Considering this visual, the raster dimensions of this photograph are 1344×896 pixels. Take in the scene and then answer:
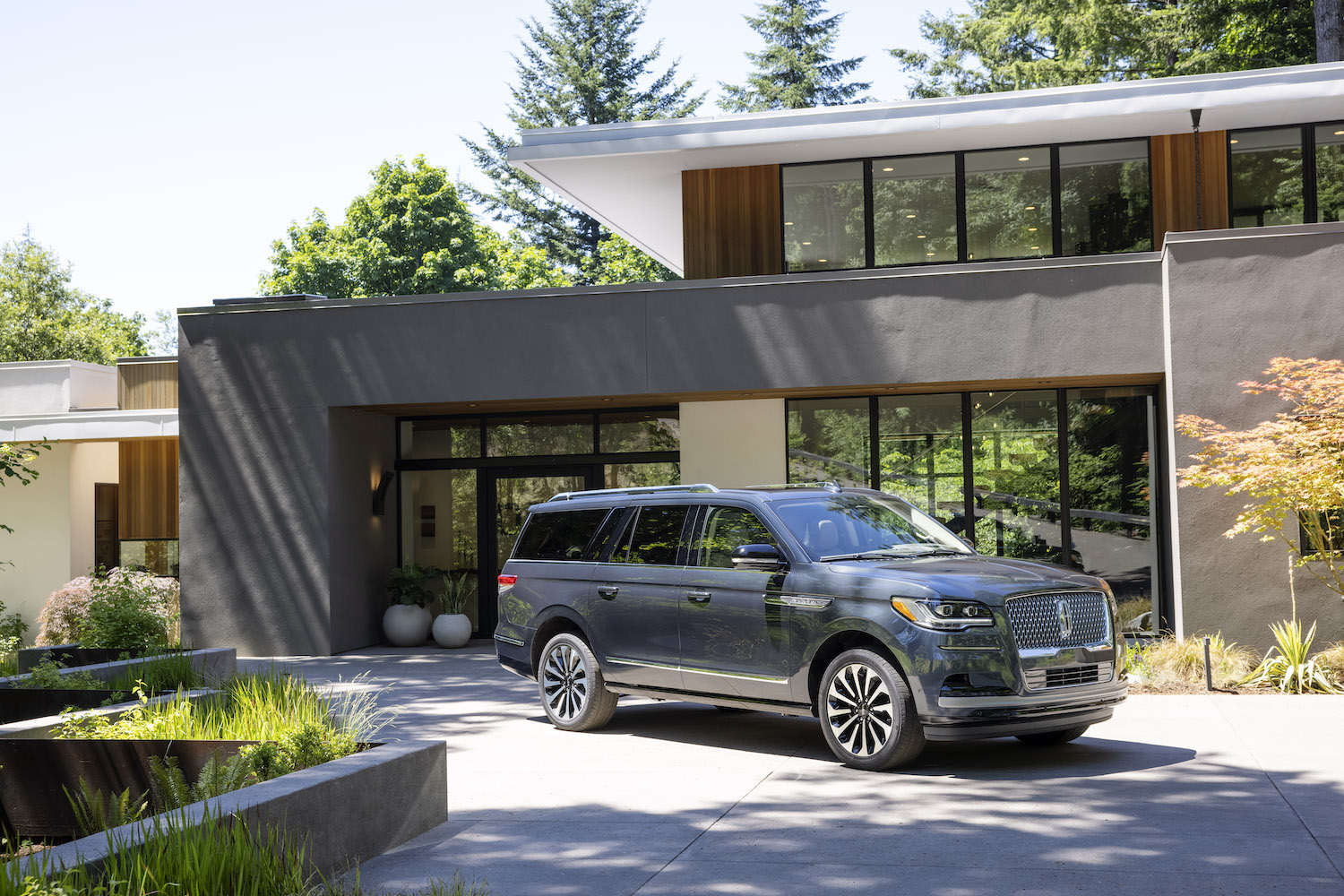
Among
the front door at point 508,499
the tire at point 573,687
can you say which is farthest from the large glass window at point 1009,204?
the tire at point 573,687

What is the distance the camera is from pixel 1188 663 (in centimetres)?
1271

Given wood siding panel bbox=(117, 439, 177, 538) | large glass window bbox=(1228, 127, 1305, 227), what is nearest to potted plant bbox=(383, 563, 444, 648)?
wood siding panel bbox=(117, 439, 177, 538)

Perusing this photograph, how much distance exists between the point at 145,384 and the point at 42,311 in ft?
115

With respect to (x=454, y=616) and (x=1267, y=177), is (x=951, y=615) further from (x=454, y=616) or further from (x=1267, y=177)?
(x=1267, y=177)

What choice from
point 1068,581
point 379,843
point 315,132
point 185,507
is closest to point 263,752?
point 379,843

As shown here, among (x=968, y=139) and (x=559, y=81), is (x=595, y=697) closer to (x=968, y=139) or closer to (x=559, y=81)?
(x=968, y=139)

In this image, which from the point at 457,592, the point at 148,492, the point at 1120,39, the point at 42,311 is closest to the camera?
the point at 457,592

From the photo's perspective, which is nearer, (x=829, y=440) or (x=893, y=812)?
(x=893, y=812)

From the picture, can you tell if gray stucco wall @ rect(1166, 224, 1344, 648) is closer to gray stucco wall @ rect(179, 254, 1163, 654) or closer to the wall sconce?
gray stucco wall @ rect(179, 254, 1163, 654)

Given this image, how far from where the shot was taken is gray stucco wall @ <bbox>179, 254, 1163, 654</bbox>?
15016 mm

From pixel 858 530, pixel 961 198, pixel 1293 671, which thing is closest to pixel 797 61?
pixel 961 198

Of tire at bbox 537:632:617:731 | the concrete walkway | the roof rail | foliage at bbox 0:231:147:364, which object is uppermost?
foliage at bbox 0:231:147:364

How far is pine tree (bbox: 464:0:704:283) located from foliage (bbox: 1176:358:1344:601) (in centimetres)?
3709

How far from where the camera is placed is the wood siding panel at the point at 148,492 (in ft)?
78.7
